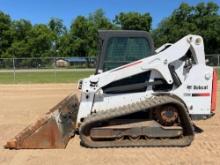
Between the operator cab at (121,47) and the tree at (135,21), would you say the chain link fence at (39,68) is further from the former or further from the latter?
the tree at (135,21)

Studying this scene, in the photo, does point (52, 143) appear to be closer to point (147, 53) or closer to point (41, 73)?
point (147, 53)

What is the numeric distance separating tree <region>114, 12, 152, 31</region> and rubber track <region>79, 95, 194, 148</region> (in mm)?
56022

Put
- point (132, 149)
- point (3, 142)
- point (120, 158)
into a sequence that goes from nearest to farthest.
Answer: point (120, 158) → point (132, 149) → point (3, 142)

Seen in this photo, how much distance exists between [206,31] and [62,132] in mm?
52361

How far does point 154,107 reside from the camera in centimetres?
834

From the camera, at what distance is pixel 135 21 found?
211 feet

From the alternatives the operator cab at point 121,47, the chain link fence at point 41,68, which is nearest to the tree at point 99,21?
the chain link fence at point 41,68

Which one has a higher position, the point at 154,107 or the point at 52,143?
the point at 154,107

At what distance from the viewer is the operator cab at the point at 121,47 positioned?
29.1 feet

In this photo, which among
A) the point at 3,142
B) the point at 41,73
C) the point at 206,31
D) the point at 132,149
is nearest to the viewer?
the point at 132,149

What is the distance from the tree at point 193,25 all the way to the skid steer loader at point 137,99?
163ft

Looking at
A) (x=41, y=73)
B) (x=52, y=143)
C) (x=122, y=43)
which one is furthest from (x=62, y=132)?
(x=41, y=73)

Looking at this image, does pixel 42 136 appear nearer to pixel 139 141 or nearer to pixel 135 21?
pixel 139 141

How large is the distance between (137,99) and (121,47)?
1.10 m
